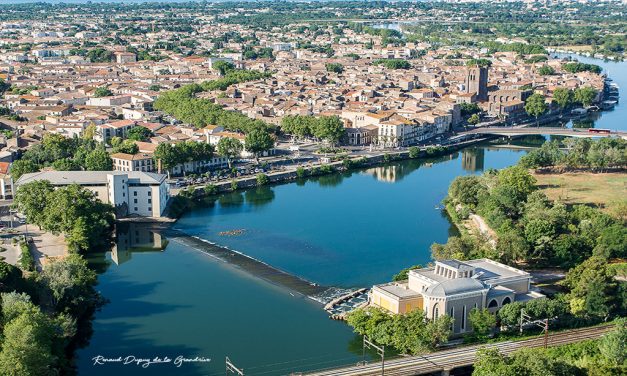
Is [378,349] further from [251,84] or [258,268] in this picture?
[251,84]

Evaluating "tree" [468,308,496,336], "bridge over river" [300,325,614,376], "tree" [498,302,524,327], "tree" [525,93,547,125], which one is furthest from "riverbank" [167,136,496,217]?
"tree" [498,302,524,327]

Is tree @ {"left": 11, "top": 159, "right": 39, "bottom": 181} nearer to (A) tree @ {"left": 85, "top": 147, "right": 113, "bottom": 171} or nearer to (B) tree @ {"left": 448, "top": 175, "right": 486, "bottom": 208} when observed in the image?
(A) tree @ {"left": 85, "top": 147, "right": 113, "bottom": 171}

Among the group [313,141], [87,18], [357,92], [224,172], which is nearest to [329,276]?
[224,172]

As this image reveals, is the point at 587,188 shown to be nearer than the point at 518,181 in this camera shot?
No

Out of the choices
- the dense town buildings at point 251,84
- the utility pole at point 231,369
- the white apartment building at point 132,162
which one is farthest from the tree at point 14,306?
the white apartment building at point 132,162

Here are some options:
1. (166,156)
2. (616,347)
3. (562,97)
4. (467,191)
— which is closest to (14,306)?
(616,347)
